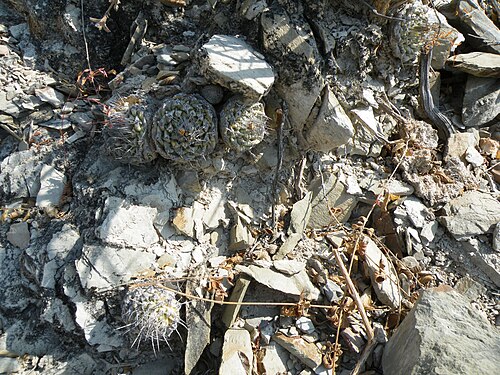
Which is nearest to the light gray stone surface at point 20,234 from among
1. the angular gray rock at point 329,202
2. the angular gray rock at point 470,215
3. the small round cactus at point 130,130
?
the small round cactus at point 130,130

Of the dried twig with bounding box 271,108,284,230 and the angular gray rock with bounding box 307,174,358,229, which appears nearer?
the dried twig with bounding box 271,108,284,230

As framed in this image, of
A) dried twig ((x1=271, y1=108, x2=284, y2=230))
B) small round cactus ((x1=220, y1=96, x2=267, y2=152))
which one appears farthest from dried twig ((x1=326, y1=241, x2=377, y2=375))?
small round cactus ((x1=220, y1=96, x2=267, y2=152))

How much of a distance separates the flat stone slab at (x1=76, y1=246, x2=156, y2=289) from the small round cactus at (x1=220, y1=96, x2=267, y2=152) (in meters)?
1.02

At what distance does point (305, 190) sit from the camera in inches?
145

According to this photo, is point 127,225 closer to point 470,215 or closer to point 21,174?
point 21,174

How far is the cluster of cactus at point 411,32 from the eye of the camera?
3.70m

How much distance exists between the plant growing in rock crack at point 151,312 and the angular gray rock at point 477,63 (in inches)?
123

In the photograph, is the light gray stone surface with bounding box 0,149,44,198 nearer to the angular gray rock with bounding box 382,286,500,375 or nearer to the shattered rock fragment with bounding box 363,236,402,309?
the shattered rock fragment with bounding box 363,236,402,309

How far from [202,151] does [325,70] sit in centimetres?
115

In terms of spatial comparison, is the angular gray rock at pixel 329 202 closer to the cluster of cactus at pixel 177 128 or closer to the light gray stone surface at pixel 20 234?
the cluster of cactus at pixel 177 128

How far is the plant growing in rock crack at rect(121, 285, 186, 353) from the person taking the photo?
9.46ft

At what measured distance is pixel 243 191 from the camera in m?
3.55

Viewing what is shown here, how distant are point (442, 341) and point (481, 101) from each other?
7.76ft

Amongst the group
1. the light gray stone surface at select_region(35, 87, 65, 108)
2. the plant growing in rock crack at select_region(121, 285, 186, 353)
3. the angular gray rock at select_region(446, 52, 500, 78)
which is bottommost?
the plant growing in rock crack at select_region(121, 285, 186, 353)
